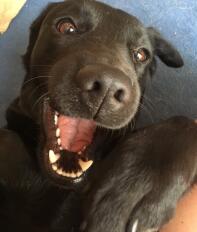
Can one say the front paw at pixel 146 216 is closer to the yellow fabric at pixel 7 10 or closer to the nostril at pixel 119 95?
the nostril at pixel 119 95

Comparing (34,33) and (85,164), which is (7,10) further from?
(85,164)

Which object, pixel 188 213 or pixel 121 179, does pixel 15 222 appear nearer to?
pixel 121 179

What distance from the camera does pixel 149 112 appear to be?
1.82m

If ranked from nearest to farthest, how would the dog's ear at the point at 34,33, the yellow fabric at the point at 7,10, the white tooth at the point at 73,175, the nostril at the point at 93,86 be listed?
1. the nostril at the point at 93,86
2. the white tooth at the point at 73,175
3. the dog's ear at the point at 34,33
4. the yellow fabric at the point at 7,10

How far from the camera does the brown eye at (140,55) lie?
1578 millimetres

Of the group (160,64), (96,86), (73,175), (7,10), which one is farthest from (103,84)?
(7,10)

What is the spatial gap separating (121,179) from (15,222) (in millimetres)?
403

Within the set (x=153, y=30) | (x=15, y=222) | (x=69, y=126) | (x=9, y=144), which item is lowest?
(x=15, y=222)

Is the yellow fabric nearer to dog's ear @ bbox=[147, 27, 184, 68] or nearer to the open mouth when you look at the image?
dog's ear @ bbox=[147, 27, 184, 68]

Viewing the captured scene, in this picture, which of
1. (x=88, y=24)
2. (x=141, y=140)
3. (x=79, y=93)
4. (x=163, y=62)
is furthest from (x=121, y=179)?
(x=163, y=62)

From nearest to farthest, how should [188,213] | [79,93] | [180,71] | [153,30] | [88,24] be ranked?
[79,93]
[188,213]
[88,24]
[153,30]
[180,71]

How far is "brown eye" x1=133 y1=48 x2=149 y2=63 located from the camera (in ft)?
5.18

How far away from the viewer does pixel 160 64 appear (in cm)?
192

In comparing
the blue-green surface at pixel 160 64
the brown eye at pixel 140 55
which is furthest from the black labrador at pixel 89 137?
the blue-green surface at pixel 160 64
